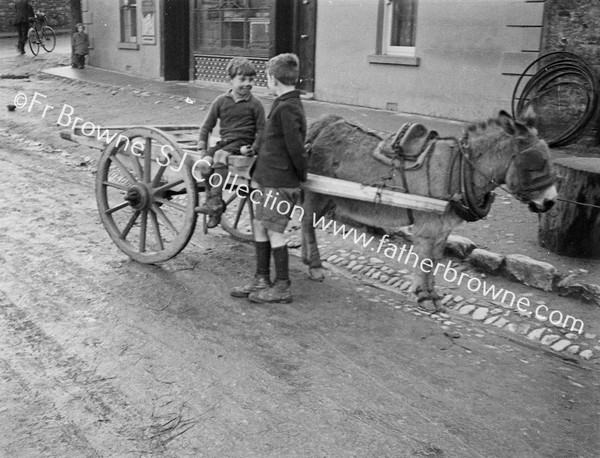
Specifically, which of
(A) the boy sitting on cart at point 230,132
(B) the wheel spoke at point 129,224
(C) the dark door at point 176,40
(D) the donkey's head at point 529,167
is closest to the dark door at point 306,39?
(C) the dark door at point 176,40

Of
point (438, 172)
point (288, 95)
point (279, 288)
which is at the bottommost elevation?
point (279, 288)

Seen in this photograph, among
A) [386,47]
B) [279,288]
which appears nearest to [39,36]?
[386,47]

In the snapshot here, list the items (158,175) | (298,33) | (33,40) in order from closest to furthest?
(158,175) < (298,33) < (33,40)

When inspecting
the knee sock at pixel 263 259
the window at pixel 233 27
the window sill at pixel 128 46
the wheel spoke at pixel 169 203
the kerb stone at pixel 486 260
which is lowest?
the kerb stone at pixel 486 260

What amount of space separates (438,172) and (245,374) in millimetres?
2105

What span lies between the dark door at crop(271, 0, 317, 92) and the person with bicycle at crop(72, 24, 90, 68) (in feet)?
28.7

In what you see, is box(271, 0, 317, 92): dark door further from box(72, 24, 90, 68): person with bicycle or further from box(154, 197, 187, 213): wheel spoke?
box(72, 24, 90, 68): person with bicycle

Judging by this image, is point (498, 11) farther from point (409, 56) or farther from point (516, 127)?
point (516, 127)

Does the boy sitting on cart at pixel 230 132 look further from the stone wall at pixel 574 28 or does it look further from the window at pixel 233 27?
the window at pixel 233 27

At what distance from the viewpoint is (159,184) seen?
6559 mm

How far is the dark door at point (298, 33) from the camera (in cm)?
1448

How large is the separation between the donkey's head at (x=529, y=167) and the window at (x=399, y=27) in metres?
8.00

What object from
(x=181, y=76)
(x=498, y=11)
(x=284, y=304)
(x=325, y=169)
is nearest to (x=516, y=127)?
(x=325, y=169)

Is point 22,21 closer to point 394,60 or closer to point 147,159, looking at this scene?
point 394,60
